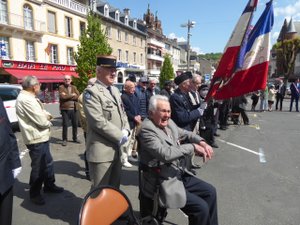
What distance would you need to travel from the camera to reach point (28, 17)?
23594 millimetres

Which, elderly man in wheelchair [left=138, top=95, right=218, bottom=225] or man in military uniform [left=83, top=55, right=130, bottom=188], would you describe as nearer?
elderly man in wheelchair [left=138, top=95, right=218, bottom=225]

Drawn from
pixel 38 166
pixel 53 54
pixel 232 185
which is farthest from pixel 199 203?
pixel 53 54

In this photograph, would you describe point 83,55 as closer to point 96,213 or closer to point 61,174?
point 61,174

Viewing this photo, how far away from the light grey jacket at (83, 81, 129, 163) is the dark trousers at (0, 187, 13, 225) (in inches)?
34.9

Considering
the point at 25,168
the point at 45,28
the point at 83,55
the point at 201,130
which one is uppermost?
the point at 45,28

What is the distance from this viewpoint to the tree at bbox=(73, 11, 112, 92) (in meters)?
10.1

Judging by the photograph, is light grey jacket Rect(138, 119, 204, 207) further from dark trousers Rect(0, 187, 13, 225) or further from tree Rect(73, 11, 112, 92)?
tree Rect(73, 11, 112, 92)

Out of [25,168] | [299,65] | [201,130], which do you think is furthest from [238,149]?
[299,65]

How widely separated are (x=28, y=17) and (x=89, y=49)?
56.9 feet

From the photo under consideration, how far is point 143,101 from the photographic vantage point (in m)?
6.57

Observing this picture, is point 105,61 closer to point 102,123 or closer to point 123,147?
point 102,123

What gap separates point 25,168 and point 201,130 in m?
4.31

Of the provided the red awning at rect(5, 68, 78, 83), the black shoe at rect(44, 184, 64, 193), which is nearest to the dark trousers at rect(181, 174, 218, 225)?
the black shoe at rect(44, 184, 64, 193)

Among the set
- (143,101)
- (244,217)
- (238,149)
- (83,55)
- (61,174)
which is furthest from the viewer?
(83,55)
